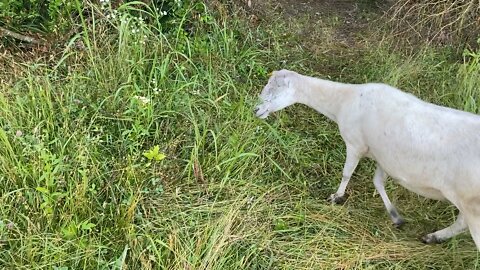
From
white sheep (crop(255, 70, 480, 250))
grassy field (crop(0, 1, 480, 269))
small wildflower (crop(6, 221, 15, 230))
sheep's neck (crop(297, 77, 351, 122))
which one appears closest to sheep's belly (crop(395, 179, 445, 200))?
white sheep (crop(255, 70, 480, 250))

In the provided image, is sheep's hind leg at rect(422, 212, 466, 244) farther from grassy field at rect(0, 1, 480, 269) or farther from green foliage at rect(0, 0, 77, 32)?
green foliage at rect(0, 0, 77, 32)

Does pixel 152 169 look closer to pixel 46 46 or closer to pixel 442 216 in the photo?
pixel 46 46

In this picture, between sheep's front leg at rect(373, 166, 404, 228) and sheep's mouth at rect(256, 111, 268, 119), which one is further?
sheep's mouth at rect(256, 111, 268, 119)

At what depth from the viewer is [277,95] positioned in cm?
455

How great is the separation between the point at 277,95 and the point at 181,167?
37.1 inches

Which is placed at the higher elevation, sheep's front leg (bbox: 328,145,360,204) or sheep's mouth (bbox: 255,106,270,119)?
sheep's mouth (bbox: 255,106,270,119)

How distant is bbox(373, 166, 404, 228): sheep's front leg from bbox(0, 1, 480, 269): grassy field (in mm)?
71

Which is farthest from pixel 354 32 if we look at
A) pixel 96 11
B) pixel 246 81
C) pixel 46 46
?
pixel 46 46

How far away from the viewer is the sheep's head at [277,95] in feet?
14.8

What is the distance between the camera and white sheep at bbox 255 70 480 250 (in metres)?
3.35

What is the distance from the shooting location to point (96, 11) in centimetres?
505

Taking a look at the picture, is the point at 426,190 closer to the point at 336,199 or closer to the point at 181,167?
the point at 336,199

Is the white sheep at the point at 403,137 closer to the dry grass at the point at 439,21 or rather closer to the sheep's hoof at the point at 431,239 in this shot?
the sheep's hoof at the point at 431,239

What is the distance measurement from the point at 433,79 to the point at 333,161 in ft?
4.72
